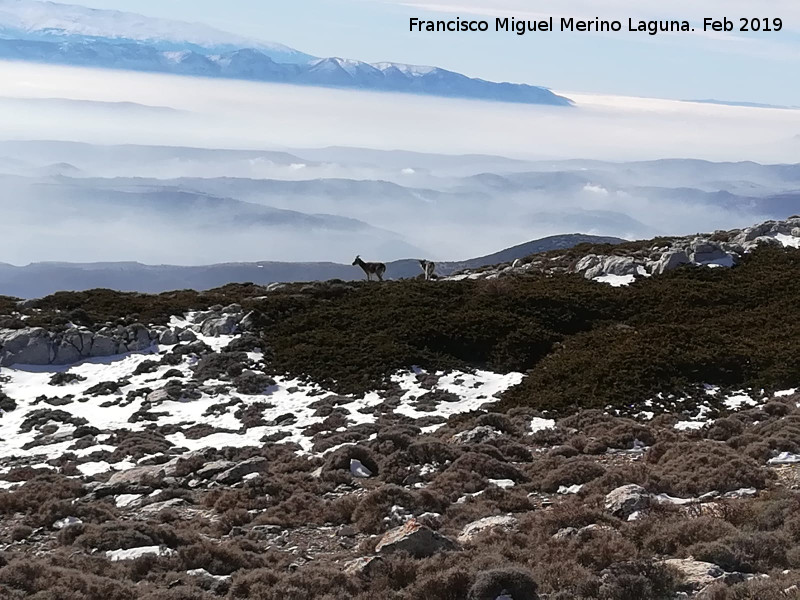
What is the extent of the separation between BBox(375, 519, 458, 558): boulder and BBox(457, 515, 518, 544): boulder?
1.07m

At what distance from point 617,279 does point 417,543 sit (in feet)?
99.0

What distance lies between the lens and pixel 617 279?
39.0 m

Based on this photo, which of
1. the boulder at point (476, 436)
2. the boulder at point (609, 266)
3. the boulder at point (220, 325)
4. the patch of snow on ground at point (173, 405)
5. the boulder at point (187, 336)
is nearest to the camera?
the boulder at point (476, 436)

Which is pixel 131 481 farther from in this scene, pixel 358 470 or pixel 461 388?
pixel 461 388

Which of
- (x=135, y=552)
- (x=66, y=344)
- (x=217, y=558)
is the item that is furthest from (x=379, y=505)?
(x=66, y=344)

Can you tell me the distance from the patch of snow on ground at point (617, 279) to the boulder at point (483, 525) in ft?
87.0

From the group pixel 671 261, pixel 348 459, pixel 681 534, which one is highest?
pixel 671 261

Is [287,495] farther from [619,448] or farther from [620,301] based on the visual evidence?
[620,301]

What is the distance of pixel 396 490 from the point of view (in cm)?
1468

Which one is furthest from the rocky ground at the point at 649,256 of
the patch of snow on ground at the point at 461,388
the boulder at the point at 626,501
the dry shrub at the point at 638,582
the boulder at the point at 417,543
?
the dry shrub at the point at 638,582

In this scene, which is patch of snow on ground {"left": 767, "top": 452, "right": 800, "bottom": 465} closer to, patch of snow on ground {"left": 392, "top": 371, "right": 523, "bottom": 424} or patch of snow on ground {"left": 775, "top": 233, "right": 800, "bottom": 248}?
patch of snow on ground {"left": 392, "top": 371, "right": 523, "bottom": 424}

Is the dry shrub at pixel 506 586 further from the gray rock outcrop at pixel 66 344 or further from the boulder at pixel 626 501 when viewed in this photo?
the gray rock outcrop at pixel 66 344

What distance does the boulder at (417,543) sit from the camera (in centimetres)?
1123

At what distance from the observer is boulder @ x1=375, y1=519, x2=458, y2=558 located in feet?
36.8
